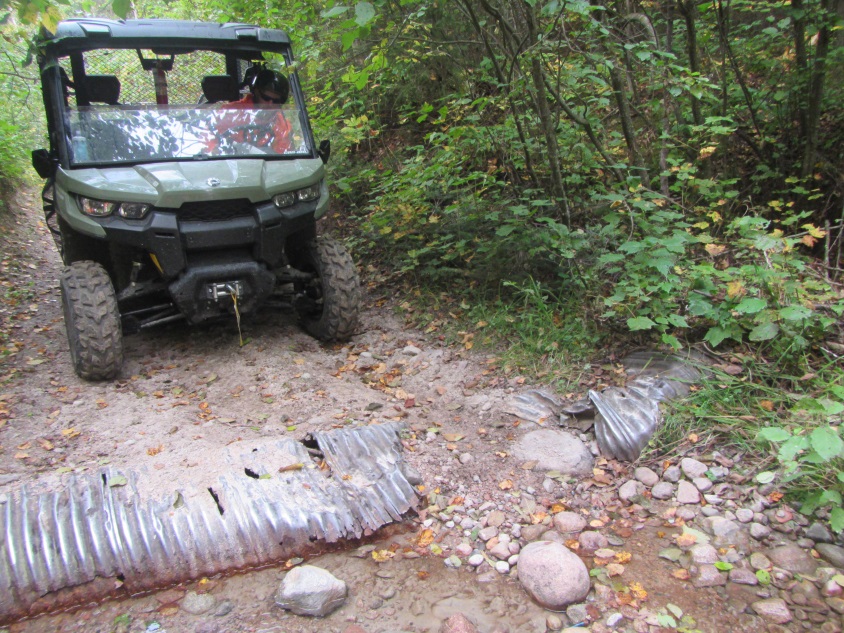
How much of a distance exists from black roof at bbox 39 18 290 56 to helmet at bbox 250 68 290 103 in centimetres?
19

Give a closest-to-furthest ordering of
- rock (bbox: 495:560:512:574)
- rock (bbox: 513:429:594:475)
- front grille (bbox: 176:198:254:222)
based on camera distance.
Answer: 1. rock (bbox: 495:560:512:574)
2. rock (bbox: 513:429:594:475)
3. front grille (bbox: 176:198:254:222)

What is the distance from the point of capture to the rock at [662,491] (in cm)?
273

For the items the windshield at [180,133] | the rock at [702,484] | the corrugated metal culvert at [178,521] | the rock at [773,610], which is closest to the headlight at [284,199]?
the windshield at [180,133]

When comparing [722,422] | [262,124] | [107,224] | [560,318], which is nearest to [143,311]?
[107,224]

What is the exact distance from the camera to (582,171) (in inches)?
191

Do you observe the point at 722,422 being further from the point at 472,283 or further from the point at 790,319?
the point at 472,283

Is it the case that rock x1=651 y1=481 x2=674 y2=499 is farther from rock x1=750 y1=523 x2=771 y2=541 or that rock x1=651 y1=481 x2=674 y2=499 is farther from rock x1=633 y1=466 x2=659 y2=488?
rock x1=750 y1=523 x2=771 y2=541

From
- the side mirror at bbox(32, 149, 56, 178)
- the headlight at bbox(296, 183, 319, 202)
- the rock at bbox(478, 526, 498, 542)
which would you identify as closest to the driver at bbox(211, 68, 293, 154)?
the headlight at bbox(296, 183, 319, 202)

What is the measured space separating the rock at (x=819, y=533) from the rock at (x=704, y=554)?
1.26 feet

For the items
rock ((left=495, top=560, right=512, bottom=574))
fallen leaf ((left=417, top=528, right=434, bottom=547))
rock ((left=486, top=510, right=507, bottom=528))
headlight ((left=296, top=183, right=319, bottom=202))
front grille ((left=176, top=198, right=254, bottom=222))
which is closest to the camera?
rock ((left=495, top=560, right=512, bottom=574))

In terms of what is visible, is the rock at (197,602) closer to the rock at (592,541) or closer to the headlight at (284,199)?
the rock at (592,541)

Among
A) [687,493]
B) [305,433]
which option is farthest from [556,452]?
[305,433]

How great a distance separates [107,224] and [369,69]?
6.34 ft

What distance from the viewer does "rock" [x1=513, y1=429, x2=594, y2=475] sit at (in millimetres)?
3012
